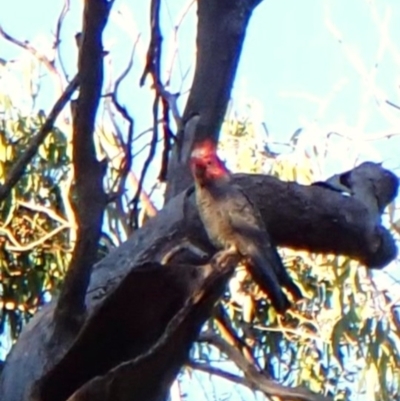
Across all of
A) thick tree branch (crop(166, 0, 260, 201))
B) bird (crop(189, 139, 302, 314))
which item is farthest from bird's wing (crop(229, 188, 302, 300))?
thick tree branch (crop(166, 0, 260, 201))

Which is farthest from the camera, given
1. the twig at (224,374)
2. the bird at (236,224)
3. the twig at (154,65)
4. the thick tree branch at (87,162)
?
the twig at (224,374)

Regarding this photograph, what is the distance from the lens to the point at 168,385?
5.11 ft

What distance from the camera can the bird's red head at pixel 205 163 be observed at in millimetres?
2146

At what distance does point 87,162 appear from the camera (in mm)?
1527

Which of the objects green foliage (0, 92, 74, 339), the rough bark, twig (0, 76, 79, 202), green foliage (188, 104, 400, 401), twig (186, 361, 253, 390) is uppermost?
green foliage (0, 92, 74, 339)

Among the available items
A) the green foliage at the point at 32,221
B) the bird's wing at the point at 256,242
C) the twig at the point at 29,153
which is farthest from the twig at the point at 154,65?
the green foliage at the point at 32,221

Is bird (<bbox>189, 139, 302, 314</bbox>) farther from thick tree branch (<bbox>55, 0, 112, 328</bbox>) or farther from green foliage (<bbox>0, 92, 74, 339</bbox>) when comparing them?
green foliage (<bbox>0, 92, 74, 339</bbox>)

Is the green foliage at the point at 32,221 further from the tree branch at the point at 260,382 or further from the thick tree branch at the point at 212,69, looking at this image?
the thick tree branch at the point at 212,69

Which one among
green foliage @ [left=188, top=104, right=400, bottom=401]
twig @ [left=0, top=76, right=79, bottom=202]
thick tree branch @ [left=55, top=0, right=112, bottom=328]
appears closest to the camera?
thick tree branch @ [left=55, top=0, right=112, bottom=328]

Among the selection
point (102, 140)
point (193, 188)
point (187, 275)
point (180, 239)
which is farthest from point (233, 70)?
point (102, 140)

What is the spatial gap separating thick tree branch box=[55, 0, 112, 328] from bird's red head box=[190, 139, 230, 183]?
55 cm

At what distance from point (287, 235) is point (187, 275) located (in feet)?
1.37

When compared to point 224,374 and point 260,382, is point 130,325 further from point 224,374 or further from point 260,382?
point 224,374

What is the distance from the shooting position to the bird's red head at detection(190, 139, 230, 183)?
215 centimetres
